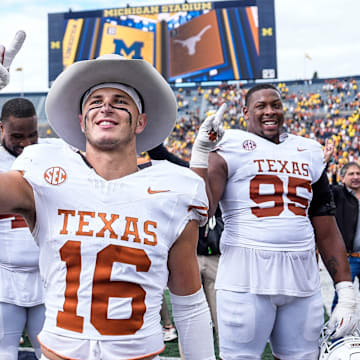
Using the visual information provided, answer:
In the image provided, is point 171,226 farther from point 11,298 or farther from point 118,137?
point 11,298

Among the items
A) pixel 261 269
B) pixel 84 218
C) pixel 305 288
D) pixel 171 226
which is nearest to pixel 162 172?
pixel 171 226

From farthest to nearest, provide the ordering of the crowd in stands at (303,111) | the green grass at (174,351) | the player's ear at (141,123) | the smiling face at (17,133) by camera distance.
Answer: the crowd in stands at (303,111)
the green grass at (174,351)
the smiling face at (17,133)
the player's ear at (141,123)

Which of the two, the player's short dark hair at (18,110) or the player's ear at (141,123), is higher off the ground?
the player's short dark hair at (18,110)

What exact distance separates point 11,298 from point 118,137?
1467mm

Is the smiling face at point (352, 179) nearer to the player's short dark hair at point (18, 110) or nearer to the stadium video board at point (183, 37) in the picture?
the player's short dark hair at point (18, 110)

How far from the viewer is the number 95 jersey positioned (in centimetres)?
280

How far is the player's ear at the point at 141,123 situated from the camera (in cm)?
191

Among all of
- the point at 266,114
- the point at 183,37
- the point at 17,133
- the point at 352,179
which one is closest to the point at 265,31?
the point at 183,37

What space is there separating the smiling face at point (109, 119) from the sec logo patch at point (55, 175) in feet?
0.57

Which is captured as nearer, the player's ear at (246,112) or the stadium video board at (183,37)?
the player's ear at (246,112)

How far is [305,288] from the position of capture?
9.09ft

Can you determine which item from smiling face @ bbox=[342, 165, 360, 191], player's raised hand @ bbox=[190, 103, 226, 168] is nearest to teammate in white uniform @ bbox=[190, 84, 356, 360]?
player's raised hand @ bbox=[190, 103, 226, 168]

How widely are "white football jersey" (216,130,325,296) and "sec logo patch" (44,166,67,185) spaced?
4.64 ft

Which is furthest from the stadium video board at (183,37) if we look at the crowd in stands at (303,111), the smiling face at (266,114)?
the smiling face at (266,114)
